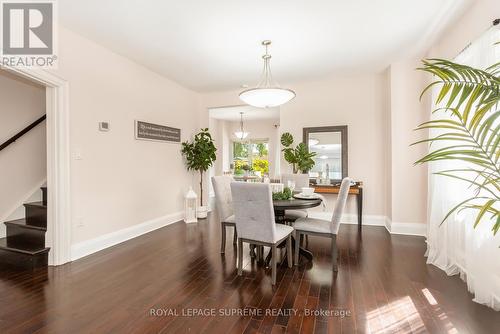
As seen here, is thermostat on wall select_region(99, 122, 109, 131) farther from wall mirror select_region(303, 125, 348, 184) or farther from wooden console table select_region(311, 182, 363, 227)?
wooden console table select_region(311, 182, 363, 227)

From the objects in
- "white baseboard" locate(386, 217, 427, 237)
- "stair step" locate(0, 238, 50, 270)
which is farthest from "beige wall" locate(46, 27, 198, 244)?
"white baseboard" locate(386, 217, 427, 237)

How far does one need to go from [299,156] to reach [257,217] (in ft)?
8.10

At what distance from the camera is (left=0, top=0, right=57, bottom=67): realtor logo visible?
249 cm

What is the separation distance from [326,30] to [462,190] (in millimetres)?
2311

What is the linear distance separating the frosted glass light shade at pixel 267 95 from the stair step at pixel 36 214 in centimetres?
304

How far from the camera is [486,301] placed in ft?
6.60

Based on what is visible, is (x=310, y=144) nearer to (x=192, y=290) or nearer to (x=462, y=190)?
(x=462, y=190)

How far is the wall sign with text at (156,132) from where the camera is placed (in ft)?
13.3

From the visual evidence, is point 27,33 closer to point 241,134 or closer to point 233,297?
point 233,297

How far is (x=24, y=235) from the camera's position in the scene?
320 cm

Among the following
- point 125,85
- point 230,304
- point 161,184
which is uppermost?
point 125,85

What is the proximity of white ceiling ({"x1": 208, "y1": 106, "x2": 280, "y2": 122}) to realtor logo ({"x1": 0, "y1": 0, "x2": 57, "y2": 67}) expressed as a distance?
427cm

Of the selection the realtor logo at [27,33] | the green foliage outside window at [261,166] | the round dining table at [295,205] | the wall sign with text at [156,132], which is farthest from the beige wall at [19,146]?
the green foliage outside window at [261,166]

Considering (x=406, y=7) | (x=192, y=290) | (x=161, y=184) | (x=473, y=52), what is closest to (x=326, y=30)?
(x=406, y=7)
